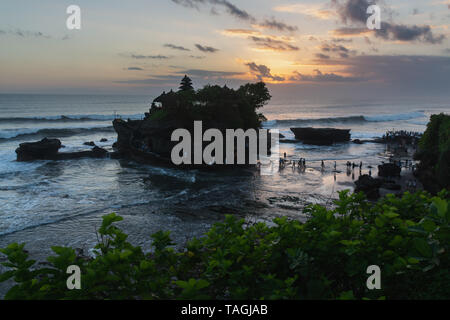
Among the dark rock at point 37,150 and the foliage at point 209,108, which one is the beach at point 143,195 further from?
the foliage at point 209,108

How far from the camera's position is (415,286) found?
13.1 feet

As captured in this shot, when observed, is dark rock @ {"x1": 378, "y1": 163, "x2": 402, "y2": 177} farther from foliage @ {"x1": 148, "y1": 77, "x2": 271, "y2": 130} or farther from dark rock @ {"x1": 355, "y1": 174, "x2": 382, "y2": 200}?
foliage @ {"x1": 148, "y1": 77, "x2": 271, "y2": 130}

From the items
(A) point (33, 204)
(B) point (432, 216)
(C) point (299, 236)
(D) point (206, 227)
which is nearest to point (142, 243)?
(D) point (206, 227)

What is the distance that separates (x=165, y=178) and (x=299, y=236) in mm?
28603

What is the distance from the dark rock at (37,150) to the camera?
40.8m

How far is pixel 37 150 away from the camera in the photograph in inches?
1623

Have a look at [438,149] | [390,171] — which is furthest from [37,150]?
[438,149]

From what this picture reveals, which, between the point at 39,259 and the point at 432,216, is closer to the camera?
the point at 432,216

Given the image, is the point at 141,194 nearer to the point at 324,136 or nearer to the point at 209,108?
the point at 209,108

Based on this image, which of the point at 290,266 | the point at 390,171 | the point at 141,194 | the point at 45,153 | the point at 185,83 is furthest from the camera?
the point at 185,83

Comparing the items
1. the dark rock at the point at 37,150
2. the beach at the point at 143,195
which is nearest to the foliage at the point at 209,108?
the beach at the point at 143,195

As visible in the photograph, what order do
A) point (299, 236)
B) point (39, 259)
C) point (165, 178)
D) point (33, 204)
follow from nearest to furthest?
point (299, 236), point (39, 259), point (33, 204), point (165, 178)

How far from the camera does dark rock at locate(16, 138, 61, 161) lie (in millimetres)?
40844
